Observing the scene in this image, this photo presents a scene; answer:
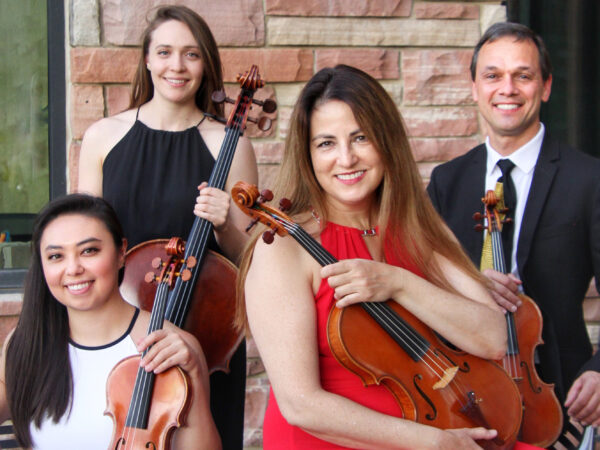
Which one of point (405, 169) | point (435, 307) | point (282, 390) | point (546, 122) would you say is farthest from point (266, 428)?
point (546, 122)

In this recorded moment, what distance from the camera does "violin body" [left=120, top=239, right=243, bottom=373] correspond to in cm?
216

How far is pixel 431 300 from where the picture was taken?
1.73 m

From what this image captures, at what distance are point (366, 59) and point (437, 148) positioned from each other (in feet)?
1.62

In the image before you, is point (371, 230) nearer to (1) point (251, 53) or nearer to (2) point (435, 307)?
(2) point (435, 307)

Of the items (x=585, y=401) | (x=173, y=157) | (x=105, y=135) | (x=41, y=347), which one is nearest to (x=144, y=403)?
(x=41, y=347)

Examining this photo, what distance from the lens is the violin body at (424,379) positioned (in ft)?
5.20

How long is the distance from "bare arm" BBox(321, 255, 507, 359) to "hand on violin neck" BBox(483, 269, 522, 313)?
0.19m

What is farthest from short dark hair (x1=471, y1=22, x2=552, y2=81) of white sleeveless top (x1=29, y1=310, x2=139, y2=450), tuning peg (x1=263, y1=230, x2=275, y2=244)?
white sleeveless top (x1=29, y1=310, x2=139, y2=450)

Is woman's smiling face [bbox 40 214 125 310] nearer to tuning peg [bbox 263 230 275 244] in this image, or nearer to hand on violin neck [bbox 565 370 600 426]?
tuning peg [bbox 263 230 275 244]

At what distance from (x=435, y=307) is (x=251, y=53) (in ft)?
5.72

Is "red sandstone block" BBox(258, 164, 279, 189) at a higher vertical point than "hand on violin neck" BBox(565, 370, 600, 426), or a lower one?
higher

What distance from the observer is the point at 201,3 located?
3.10 meters

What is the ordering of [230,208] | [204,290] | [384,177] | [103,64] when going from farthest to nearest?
[103,64]
[230,208]
[204,290]
[384,177]

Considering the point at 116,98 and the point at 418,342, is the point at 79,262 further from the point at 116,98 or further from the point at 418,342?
the point at 116,98
